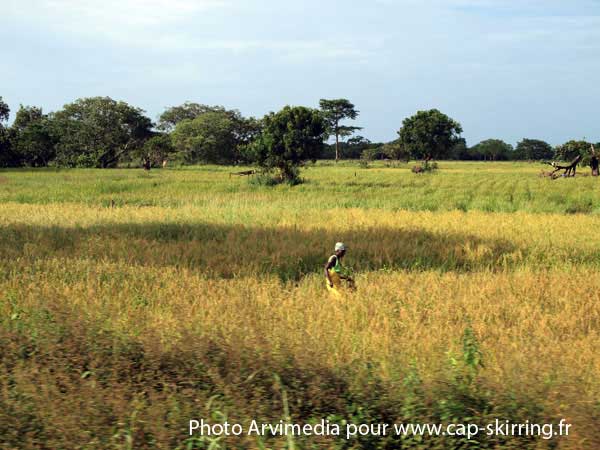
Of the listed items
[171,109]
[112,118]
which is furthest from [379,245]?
[171,109]

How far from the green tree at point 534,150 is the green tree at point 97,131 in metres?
65.2

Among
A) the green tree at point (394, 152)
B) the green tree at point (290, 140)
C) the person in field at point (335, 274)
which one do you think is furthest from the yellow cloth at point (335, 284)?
the green tree at point (394, 152)

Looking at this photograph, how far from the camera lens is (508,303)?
23.3 feet

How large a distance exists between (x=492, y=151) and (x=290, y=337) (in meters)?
104

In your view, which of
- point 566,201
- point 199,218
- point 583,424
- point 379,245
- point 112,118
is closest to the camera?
point 583,424

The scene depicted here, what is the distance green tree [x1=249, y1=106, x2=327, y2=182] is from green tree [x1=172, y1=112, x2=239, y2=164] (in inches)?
1278

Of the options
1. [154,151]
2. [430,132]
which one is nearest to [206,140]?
[154,151]

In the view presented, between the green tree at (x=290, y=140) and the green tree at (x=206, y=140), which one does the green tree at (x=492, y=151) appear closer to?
the green tree at (x=206, y=140)

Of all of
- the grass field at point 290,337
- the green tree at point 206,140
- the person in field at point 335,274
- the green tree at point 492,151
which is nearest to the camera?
the grass field at point 290,337

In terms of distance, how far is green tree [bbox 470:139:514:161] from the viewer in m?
102

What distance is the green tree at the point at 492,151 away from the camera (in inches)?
4003

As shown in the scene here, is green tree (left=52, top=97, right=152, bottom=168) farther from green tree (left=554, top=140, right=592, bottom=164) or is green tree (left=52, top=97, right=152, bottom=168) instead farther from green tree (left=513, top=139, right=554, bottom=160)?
green tree (left=513, top=139, right=554, bottom=160)

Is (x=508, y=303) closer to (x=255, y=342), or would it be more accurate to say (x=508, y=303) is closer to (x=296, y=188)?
(x=255, y=342)

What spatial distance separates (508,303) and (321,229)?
25.5 ft
